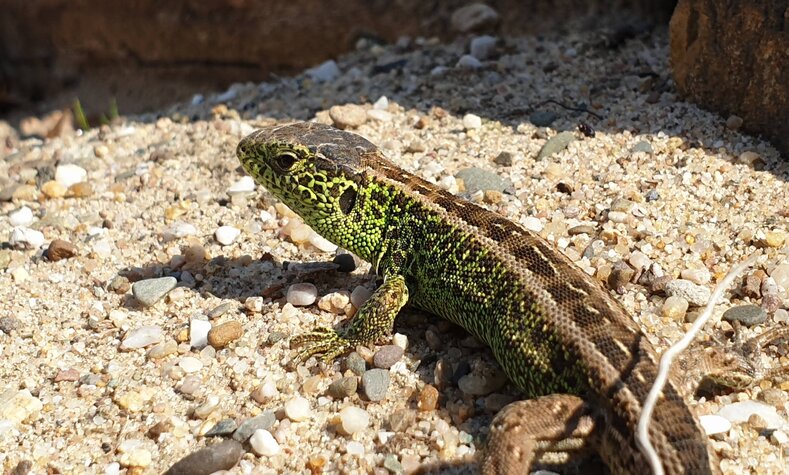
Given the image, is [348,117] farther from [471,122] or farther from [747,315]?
[747,315]

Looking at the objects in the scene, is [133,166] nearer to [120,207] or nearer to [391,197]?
[120,207]

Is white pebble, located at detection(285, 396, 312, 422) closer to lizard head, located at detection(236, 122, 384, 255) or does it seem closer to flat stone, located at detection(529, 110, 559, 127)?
lizard head, located at detection(236, 122, 384, 255)

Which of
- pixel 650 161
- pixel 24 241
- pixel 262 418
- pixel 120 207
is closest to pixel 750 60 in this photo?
pixel 650 161

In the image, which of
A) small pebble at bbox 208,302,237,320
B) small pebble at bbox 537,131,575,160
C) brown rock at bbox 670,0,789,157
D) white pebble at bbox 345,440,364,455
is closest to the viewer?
white pebble at bbox 345,440,364,455

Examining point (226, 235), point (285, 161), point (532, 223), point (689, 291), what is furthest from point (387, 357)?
point (226, 235)

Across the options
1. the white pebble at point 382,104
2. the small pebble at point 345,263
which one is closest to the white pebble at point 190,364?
the small pebble at point 345,263

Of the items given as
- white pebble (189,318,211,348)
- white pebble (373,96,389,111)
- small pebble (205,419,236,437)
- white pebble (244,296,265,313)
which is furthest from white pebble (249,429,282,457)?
white pebble (373,96,389,111)
